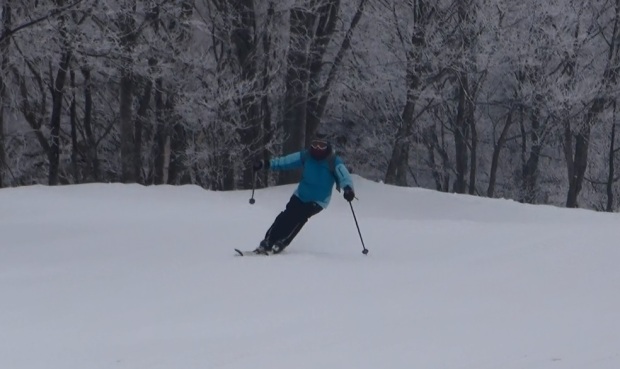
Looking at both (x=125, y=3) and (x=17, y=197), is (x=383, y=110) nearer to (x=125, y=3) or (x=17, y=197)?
(x=125, y=3)

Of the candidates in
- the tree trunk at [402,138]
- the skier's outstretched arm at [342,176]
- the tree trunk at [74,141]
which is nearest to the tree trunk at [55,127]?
the tree trunk at [74,141]

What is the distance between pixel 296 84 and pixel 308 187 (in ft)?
39.2

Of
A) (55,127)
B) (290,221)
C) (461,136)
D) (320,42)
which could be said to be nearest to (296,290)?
(290,221)

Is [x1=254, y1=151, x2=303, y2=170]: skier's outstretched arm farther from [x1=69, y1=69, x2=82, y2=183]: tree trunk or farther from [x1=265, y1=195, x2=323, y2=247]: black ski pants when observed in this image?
[x1=69, y1=69, x2=82, y2=183]: tree trunk

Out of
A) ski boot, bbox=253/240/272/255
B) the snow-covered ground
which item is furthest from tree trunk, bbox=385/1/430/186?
ski boot, bbox=253/240/272/255

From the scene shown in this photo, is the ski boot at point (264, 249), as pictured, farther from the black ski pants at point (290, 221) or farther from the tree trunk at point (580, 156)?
the tree trunk at point (580, 156)

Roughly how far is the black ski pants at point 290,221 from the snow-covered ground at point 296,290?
1.06 ft

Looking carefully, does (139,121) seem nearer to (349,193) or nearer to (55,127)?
(55,127)

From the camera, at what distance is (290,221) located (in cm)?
1096

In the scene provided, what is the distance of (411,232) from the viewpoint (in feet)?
43.0

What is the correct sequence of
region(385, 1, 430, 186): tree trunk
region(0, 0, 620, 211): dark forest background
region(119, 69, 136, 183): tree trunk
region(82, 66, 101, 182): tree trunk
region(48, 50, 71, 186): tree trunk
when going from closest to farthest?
region(0, 0, 620, 211): dark forest background
region(119, 69, 136, 183): tree trunk
region(385, 1, 430, 186): tree trunk
region(48, 50, 71, 186): tree trunk
region(82, 66, 101, 182): tree trunk

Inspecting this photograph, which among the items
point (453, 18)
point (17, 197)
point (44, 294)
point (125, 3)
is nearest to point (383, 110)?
point (453, 18)

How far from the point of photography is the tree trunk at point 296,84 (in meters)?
22.2

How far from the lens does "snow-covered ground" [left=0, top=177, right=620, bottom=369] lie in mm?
6227
